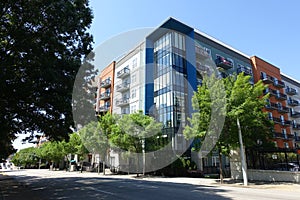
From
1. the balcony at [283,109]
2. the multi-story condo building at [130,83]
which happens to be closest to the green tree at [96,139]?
the multi-story condo building at [130,83]

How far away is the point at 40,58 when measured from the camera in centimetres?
1022

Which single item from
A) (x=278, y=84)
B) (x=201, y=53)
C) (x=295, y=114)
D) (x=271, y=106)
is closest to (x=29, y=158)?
(x=201, y=53)

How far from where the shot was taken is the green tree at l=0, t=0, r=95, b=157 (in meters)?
10.2

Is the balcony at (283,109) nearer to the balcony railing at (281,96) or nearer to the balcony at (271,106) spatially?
the balcony at (271,106)

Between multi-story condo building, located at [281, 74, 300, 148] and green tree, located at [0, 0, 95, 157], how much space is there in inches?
1918

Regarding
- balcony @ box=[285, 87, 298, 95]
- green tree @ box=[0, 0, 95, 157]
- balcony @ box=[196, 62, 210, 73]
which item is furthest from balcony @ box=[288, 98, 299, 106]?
green tree @ box=[0, 0, 95, 157]

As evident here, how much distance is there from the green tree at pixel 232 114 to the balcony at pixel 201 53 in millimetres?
16303

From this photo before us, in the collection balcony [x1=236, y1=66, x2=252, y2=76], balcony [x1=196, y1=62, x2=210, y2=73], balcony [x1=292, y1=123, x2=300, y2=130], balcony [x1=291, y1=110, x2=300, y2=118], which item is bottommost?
balcony [x1=292, y1=123, x2=300, y2=130]

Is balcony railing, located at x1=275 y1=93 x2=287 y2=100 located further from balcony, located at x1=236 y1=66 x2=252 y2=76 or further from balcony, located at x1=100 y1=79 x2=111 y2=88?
Result: balcony, located at x1=100 y1=79 x2=111 y2=88

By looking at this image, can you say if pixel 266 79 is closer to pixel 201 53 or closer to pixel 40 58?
pixel 201 53

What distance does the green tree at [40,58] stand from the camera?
10.2 meters

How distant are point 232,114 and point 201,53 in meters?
19.8

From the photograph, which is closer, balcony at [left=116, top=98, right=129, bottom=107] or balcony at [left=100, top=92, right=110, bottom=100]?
balcony at [left=116, top=98, right=129, bottom=107]

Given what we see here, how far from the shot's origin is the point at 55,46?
36.4 feet
